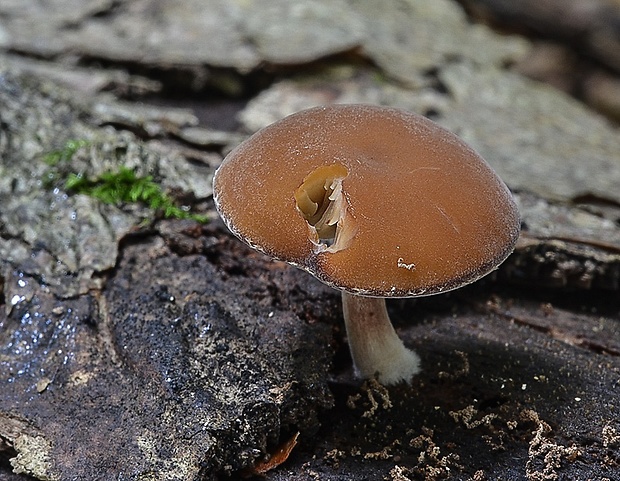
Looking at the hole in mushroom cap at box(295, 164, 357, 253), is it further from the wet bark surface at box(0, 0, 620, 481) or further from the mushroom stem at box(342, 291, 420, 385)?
the wet bark surface at box(0, 0, 620, 481)

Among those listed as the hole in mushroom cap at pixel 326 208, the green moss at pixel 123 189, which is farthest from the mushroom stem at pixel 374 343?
the green moss at pixel 123 189

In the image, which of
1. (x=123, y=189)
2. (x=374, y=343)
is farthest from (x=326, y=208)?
(x=123, y=189)

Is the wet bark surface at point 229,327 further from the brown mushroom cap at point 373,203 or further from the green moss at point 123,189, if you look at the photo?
the brown mushroom cap at point 373,203

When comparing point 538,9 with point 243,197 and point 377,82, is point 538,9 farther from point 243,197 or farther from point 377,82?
point 243,197

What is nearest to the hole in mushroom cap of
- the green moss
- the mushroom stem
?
the mushroom stem

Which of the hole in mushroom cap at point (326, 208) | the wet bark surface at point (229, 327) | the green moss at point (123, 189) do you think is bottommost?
the wet bark surface at point (229, 327)

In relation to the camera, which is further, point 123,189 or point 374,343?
point 123,189

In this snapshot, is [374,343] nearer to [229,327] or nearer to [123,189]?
[229,327]

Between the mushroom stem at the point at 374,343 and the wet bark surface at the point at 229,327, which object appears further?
the mushroom stem at the point at 374,343
